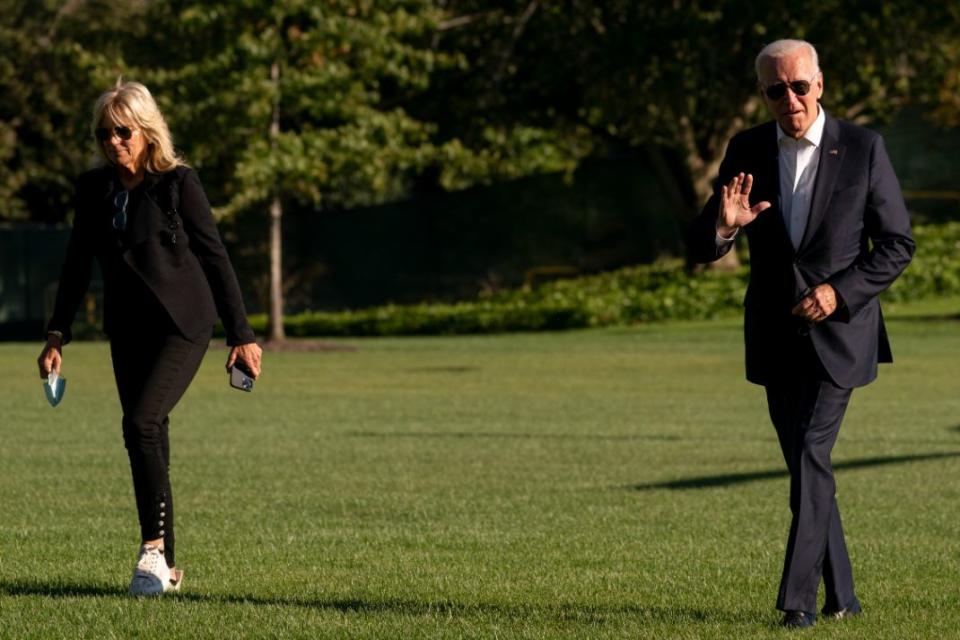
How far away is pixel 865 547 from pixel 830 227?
328 centimetres

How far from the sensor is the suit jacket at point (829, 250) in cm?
653

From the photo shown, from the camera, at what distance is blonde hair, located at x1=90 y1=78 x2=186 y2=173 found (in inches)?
283

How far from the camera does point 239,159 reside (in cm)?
3562

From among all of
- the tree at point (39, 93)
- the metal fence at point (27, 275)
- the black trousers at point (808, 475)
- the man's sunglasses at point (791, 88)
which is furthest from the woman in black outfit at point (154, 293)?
the tree at point (39, 93)

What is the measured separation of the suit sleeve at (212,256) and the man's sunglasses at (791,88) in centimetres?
227

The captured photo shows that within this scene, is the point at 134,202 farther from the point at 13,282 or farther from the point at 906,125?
the point at 13,282

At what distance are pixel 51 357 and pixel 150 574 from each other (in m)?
1.00

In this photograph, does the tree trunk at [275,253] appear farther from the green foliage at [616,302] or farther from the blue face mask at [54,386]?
the blue face mask at [54,386]

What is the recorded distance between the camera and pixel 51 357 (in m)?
7.71

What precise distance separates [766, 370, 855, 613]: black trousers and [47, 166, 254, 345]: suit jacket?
2.21 meters

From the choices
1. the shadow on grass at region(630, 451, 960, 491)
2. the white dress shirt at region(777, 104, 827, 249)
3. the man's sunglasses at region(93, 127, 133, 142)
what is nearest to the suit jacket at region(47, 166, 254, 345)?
the man's sunglasses at region(93, 127, 133, 142)

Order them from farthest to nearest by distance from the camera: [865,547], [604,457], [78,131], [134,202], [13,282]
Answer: [13,282] → [78,131] → [604,457] → [865,547] → [134,202]

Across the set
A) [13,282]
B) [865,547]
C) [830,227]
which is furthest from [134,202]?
[13,282]

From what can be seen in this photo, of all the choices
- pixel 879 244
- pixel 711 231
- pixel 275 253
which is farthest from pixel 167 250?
pixel 275 253
